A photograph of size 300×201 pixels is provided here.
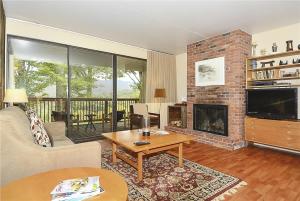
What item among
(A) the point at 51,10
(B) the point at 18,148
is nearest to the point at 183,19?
(A) the point at 51,10

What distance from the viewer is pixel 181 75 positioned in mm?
5824

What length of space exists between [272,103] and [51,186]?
3794 mm

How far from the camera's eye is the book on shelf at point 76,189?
1.03 meters

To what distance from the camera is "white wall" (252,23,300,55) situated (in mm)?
3494

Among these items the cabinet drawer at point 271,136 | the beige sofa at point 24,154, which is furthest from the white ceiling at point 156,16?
the beige sofa at point 24,154

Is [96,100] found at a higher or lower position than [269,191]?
higher

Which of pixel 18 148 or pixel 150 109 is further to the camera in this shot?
pixel 150 109

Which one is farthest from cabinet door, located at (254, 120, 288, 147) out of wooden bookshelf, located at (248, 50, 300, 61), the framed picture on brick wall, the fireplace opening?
wooden bookshelf, located at (248, 50, 300, 61)

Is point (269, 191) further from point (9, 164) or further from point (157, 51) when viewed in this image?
point (157, 51)

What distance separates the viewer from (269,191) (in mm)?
2041

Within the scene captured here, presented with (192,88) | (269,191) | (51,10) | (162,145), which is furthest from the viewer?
(192,88)

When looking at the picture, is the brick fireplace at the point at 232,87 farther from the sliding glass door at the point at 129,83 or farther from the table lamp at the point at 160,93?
the sliding glass door at the point at 129,83

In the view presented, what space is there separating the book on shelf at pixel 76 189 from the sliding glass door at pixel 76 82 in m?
3.20

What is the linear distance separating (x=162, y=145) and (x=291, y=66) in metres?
2.85
